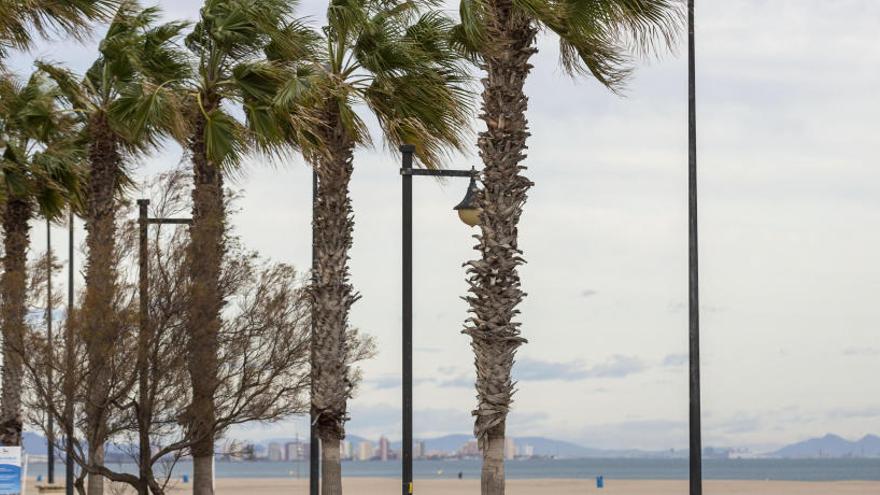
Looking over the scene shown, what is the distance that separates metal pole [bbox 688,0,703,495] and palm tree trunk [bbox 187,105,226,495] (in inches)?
407

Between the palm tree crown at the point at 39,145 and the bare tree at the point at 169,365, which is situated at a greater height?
the palm tree crown at the point at 39,145

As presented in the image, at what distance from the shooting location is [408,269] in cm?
2183

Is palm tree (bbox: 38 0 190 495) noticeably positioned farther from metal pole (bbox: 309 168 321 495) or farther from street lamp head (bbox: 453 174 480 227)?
street lamp head (bbox: 453 174 480 227)

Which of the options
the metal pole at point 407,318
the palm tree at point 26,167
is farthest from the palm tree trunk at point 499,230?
the palm tree at point 26,167

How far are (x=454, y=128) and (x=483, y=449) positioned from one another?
8.06 meters

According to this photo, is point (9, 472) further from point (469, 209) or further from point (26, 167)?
point (469, 209)

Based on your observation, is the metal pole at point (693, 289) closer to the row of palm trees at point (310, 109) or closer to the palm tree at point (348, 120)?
the row of palm trees at point (310, 109)

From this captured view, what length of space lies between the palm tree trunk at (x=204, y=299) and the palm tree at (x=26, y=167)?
6.33 metres

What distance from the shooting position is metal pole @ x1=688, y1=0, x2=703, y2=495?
779 inches

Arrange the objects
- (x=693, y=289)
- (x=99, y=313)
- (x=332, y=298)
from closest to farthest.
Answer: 1. (x=693, y=289)
2. (x=332, y=298)
3. (x=99, y=313)

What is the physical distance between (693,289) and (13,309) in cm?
1440

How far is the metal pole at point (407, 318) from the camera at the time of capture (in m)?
21.2

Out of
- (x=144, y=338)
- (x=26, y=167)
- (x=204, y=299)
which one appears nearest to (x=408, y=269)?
(x=204, y=299)

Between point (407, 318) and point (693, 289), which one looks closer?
point (693, 289)
